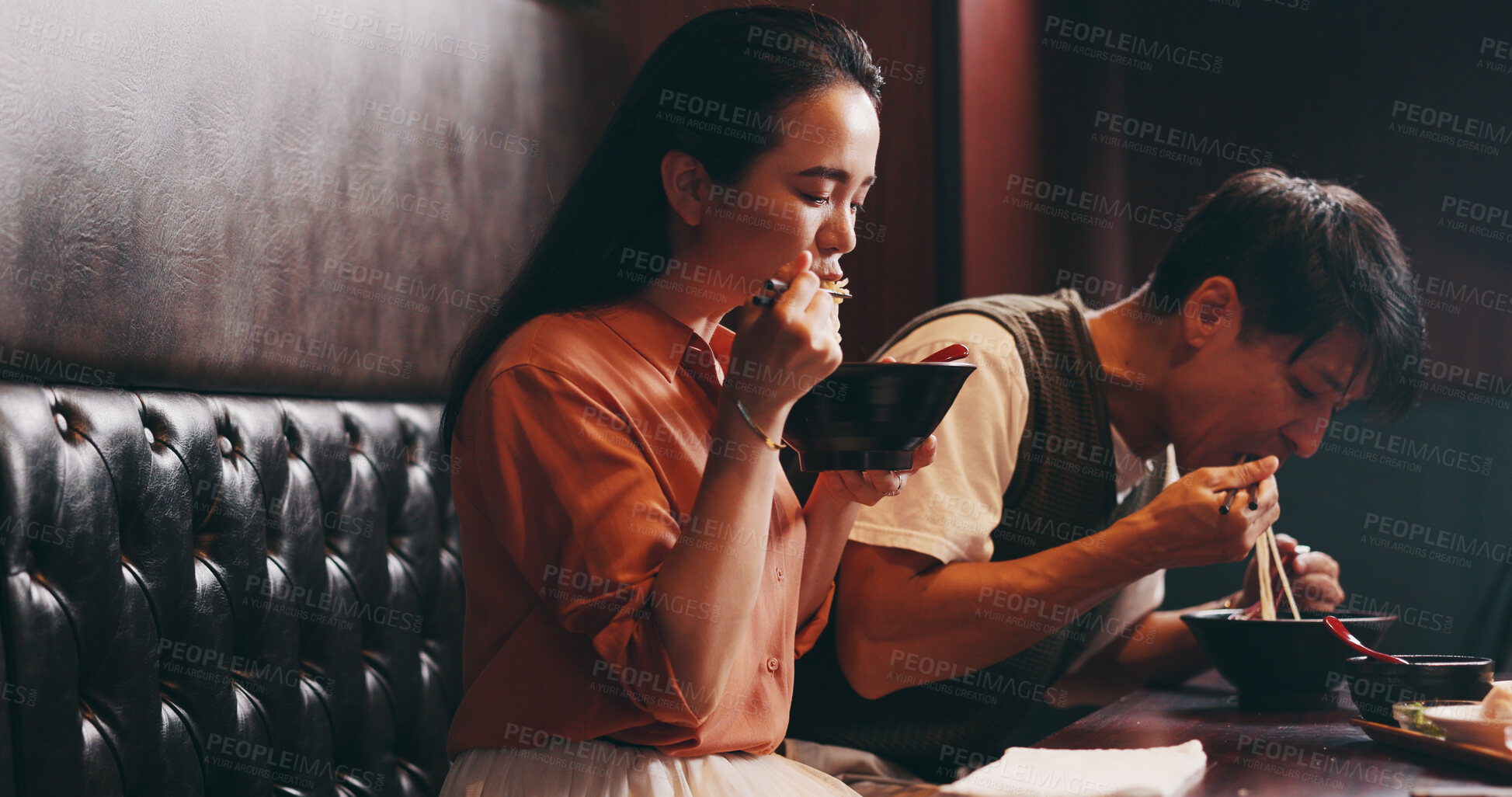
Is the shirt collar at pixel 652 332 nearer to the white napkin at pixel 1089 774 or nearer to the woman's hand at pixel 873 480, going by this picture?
the woman's hand at pixel 873 480

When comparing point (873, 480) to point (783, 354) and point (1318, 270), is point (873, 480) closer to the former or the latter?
point (783, 354)

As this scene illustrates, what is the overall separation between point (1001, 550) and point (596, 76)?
1.66m

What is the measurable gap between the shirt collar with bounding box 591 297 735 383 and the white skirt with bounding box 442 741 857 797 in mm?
417

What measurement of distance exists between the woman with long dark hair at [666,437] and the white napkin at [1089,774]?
25 cm

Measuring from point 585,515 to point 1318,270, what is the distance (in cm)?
130

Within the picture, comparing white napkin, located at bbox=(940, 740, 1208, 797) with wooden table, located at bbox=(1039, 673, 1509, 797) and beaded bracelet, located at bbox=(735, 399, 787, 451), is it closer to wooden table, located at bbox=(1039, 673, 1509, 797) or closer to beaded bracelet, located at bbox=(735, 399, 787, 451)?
wooden table, located at bbox=(1039, 673, 1509, 797)

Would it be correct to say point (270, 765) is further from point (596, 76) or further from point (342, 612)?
point (596, 76)

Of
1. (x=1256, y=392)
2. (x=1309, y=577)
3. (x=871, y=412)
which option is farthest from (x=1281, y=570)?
(x=871, y=412)

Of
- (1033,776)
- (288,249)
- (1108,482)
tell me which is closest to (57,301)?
(288,249)

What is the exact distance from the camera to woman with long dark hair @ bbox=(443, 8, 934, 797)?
3.26ft

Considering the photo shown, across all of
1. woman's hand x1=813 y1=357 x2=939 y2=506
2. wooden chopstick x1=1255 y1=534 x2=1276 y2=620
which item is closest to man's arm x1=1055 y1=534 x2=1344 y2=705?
wooden chopstick x1=1255 y1=534 x2=1276 y2=620

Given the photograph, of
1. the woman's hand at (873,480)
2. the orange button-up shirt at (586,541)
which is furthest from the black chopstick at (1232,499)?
the orange button-up shirt at (586,541)

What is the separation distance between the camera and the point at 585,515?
3.27 feet

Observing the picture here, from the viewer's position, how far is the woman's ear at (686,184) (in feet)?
3.91
